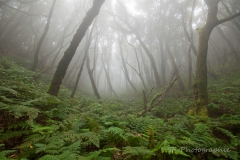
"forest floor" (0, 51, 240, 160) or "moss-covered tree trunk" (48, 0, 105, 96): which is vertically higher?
"moss-covered tree trunk" (48, 0, 105, 96)

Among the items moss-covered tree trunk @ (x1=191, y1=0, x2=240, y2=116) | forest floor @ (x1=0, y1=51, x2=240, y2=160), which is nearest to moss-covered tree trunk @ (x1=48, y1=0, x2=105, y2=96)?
forest floor @ (x1=0, y1=51, x2=240, y2=160)

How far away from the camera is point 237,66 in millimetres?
13312

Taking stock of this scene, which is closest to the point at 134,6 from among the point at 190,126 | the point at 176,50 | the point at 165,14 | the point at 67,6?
the point at 165,14

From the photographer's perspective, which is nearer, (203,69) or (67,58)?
(67,58)

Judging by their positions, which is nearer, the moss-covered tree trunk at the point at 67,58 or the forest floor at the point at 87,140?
the forest floor at the point at 87,140

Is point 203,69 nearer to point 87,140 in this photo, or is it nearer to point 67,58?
point 67,58

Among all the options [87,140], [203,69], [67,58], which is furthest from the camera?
[203,69]

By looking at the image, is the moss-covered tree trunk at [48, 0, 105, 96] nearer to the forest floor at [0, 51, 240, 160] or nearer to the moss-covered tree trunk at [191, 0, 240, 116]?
the forest floor at [0, 51, 240, 160]

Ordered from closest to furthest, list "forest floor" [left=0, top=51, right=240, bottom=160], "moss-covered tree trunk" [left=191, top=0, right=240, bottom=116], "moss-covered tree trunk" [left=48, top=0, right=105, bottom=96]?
"forest floor" [left=0, top=51, right=240, bottom=160] < "moss-covered tree trunk" [left=48, top=0, right=105, bottom=96] < "moss-covered tree trunk" [left=191, top=0, right=240, bottom=116]

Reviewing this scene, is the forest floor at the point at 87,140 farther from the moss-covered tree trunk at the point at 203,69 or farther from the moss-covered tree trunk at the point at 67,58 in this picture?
the moss-covered tree trunk at the point at 203,69

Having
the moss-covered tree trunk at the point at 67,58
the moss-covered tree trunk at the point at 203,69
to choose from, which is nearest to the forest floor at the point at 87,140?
the moss-covered tree trunk at the point at 67,58

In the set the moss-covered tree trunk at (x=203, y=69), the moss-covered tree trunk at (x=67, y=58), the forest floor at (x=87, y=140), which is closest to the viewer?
the forest floor at (x=87, y=140)

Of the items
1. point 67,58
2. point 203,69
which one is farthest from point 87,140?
point 203,69

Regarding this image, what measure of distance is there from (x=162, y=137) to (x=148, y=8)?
61.2 feet
